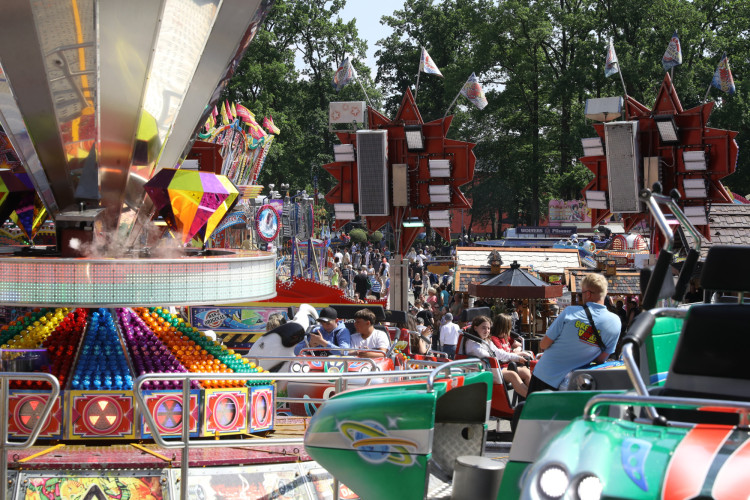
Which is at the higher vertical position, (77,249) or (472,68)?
(472,68)

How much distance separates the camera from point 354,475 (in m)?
4.62

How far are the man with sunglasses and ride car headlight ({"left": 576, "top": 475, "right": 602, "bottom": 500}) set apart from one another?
423 centimetres

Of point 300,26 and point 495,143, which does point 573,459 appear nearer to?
point 495,143

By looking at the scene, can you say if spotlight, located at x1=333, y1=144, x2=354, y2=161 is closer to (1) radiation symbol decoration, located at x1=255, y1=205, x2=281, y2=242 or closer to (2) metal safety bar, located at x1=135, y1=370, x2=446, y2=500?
(1) radiation symbol decoration, located at x1=255, y1=205, x2=281, y2=242

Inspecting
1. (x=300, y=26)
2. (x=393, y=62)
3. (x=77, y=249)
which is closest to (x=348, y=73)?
(x=77, y=249)

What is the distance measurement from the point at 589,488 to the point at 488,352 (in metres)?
6.22

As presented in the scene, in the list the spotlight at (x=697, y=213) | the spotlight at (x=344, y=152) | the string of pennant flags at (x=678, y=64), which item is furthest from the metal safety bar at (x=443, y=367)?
the string of pennant flags at (x=678, y=64)

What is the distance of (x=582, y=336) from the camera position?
24.0 ft

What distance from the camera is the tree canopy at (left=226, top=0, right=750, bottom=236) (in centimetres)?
4159

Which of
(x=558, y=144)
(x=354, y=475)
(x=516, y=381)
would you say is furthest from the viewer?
(x=558, y=144)

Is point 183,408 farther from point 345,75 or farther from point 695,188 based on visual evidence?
point 345,75

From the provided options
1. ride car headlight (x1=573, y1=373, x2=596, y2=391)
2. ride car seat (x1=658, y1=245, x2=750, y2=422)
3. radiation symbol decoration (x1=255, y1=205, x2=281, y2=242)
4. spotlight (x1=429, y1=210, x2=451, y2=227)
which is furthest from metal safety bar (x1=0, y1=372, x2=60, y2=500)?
radiation symbol decoration (x1=255, y1=205, x2=281, y2=242)

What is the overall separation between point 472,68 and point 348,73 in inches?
1038

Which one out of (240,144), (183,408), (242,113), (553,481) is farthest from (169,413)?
(242,113)
